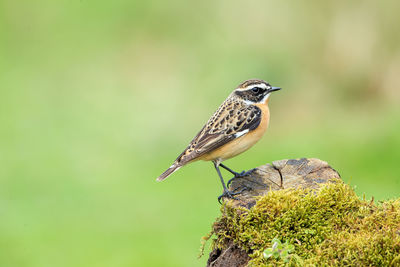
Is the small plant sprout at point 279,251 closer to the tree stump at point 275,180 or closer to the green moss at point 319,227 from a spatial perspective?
the green moss at point 319,227

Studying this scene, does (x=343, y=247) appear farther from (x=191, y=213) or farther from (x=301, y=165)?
(x=191, y=213)

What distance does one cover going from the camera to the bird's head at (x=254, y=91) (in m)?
10.7

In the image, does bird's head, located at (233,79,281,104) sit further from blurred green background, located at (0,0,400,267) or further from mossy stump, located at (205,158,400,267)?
blurred green background, located at (0,0,400,267)

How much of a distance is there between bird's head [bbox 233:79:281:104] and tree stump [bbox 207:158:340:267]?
7.65 ft

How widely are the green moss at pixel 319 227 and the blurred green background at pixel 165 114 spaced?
313 inches

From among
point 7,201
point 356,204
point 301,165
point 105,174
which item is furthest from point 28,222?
point 356,204

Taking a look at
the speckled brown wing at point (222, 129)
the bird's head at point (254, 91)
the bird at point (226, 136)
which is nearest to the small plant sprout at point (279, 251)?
the bird at point (226, 136)

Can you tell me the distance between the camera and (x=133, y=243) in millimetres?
16047

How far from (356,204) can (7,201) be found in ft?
42.7

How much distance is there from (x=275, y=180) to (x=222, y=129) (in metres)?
1.91

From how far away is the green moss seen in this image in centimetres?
652

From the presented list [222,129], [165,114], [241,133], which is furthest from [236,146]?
[165,114]

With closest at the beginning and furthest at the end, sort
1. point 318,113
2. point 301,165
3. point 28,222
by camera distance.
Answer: point 301,165 < point 28,222 < point 318,113

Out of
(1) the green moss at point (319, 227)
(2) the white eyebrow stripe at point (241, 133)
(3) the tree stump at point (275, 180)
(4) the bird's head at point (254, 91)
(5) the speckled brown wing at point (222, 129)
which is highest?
(4) the bird's head at point (254, 91)
